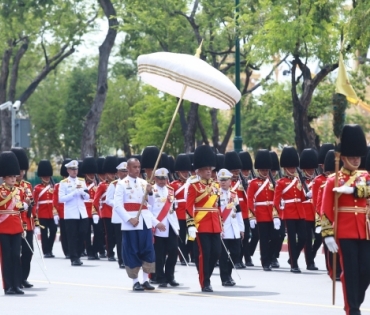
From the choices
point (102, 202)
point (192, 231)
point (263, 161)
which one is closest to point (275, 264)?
point (263, 161)

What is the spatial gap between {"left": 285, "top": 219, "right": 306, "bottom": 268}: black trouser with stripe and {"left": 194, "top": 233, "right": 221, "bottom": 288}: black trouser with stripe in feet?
12.0

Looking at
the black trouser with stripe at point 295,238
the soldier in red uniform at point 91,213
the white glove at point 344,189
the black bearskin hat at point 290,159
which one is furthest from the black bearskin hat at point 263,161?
the white glove at point 344,189

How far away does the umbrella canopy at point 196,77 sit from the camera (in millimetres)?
15023

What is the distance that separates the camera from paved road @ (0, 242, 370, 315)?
14359 mm

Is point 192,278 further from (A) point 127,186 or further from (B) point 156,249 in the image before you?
(A) point 127,186

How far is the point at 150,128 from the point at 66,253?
23954mm

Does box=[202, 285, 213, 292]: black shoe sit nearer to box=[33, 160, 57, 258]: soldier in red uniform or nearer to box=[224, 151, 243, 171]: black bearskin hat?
box=[224, 151, 243, 171]: black bearskin hat

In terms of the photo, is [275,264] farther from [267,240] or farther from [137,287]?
[137,287]

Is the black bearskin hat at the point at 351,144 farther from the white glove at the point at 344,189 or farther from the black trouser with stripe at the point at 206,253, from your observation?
the black trouser with stripe at the point at 206,253

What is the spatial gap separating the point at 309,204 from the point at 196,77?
626cm

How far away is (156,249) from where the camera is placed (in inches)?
700

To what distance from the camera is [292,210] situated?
2050 centimetres

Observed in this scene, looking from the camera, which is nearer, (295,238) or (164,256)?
(164,256)

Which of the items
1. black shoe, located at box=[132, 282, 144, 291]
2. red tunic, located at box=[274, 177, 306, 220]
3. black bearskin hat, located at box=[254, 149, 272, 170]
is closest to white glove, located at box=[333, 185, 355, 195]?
black shoe, located at box=[132, 282, 144, 291]
